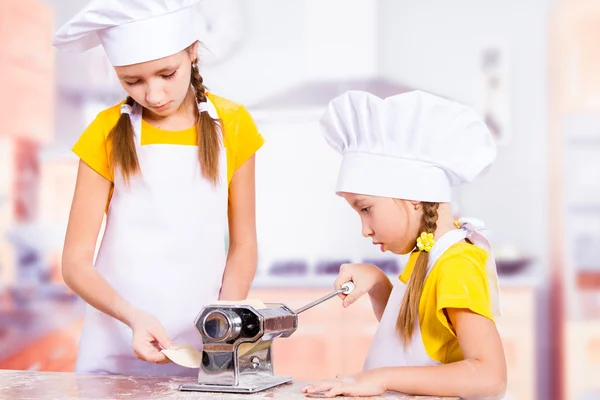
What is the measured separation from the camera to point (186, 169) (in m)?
1.70

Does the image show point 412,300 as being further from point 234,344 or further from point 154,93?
point 154,93

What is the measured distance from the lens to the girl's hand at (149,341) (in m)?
1.37

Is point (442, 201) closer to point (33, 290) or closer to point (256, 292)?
point (256, 292)

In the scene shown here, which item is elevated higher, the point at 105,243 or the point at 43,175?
the point at 43,175

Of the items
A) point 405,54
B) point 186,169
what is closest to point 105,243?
point 186,169

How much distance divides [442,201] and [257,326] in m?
0.45

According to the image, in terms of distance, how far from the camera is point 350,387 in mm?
1186

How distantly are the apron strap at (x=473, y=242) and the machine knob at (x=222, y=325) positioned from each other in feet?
1.26

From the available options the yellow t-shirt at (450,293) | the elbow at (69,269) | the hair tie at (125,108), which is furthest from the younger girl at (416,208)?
the elbow at (69,269)

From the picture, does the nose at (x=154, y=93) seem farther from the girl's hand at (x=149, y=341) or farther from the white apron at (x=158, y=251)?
the girl's hand at (x=149, y=341)

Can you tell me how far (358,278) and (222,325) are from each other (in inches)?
14.9

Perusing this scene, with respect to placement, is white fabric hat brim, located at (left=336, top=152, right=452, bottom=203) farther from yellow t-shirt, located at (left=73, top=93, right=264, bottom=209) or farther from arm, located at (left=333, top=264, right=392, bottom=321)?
yellow t-shirt, located at (left=73, top=93, right=264, bottom=209)

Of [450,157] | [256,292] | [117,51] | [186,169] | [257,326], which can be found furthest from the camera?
[256,292]

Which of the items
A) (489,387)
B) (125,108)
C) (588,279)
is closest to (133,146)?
(125,108)
